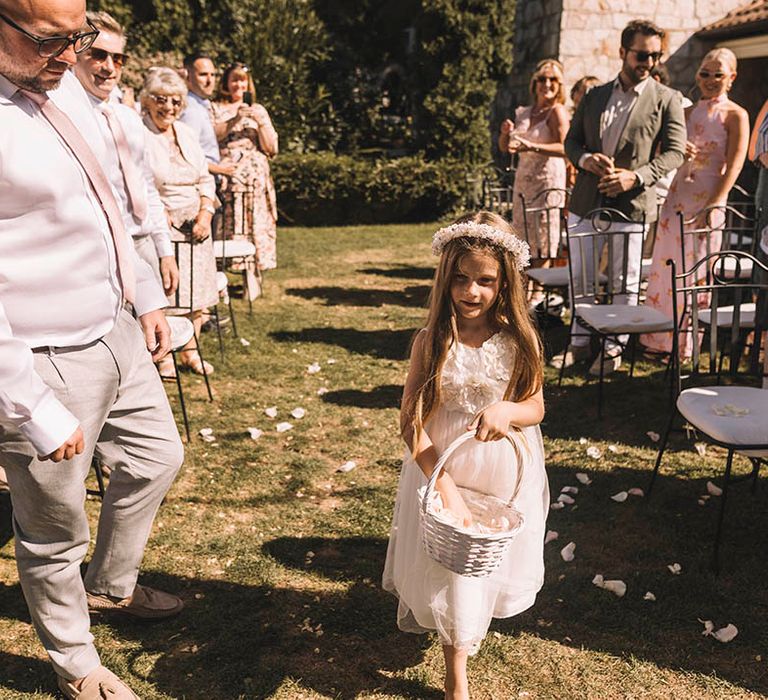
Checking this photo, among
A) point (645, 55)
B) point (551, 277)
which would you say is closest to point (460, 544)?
point (645, 55)

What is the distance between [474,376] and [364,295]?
6161mm

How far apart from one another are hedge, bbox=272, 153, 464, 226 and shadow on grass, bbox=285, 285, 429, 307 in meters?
5.47

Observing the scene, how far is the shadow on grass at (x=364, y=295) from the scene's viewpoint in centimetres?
843

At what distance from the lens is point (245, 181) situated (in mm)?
8203

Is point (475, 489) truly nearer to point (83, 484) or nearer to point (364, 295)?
point (83, 484)

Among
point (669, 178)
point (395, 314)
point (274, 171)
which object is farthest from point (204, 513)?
point (274, 171)

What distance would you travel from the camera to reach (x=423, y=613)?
2.69 meters

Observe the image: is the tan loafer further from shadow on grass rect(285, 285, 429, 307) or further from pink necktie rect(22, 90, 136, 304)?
shadow on grass rect(285, 285, 429, 307)

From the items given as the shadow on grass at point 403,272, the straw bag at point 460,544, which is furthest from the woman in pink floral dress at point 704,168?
the shadow on grass at point 403,272

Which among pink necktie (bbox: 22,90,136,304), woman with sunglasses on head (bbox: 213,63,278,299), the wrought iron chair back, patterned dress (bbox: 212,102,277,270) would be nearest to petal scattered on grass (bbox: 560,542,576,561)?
pink necktie (bbox: 22,90,136,304)

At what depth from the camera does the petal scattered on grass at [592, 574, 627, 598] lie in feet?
10.9

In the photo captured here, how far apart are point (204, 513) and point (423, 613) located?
172cm

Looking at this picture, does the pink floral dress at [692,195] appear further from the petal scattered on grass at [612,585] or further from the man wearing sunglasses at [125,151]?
the man wearing sunglasses at [125,151]

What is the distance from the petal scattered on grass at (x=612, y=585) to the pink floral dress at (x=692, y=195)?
9.59 feet
